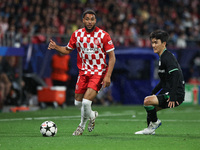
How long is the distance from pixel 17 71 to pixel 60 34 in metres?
3.13

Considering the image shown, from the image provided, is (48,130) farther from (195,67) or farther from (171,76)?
(195,67)

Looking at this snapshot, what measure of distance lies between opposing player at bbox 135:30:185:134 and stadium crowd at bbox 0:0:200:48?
32.3 ft

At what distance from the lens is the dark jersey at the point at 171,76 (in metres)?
8.70

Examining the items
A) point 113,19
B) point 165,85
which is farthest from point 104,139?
point 113,19

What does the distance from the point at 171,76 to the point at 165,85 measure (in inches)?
13.1

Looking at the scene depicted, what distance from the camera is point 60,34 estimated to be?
69.8 feet

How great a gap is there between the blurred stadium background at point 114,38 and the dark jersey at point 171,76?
911cm

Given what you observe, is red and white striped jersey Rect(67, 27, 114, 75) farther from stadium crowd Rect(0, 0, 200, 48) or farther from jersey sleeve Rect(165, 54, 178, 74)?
stadium crowd Rect(0, 0, 200, 48)

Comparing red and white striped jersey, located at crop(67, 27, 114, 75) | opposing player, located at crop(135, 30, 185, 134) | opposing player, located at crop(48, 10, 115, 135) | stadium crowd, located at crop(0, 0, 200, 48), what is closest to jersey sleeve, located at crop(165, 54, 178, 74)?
opposing player, located at crop(135, 30, 185, 134)

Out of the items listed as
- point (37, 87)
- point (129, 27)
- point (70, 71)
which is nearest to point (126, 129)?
point (37, 87)

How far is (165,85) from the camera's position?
29.9 ft

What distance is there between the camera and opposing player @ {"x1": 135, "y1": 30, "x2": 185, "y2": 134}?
343 inches

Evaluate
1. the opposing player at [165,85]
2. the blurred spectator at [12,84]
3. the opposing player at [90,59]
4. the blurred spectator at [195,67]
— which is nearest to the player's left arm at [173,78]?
the opposing player at [165,85]

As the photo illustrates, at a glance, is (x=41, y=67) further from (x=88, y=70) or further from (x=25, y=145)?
(x=25, y=145)
